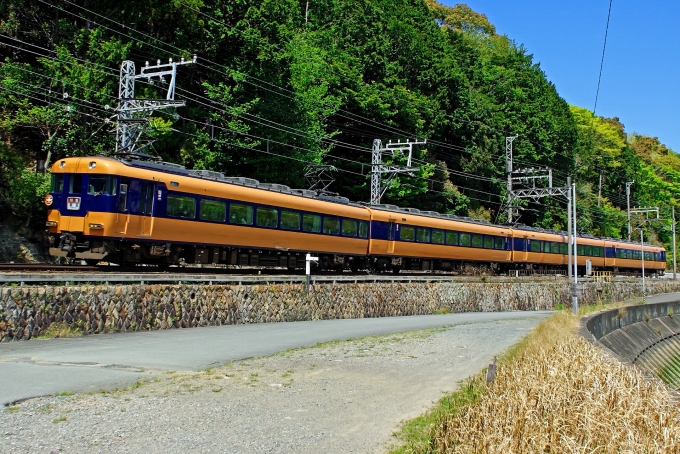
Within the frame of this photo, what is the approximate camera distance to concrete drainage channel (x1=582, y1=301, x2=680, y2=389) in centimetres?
2288

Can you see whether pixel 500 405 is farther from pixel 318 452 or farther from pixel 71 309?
pixel 71 309

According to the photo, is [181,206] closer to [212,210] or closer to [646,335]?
[212,210]

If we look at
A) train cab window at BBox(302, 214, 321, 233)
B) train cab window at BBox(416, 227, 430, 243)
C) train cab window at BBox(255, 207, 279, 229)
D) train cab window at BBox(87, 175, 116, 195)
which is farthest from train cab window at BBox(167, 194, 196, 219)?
train cab window at BBox(416, 227, 430, 243)

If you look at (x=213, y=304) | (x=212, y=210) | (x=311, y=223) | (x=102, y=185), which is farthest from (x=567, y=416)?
(x=311, y=223)

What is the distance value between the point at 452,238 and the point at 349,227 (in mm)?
9371

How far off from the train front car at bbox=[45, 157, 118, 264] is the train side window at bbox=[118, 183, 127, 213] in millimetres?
135

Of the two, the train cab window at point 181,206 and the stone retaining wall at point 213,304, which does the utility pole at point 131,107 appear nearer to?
the train cab window at point 181,206

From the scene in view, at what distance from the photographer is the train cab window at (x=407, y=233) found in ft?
103

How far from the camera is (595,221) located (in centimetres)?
7850

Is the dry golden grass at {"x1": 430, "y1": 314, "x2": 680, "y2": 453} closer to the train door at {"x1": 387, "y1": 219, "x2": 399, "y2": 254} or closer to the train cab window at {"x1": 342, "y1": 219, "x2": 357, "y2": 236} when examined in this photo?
the train cab window at {"x1": 342, "y1": 219, "x2": 357, "y2": 236}

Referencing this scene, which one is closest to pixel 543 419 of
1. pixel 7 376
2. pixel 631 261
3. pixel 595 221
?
pixel 7 376

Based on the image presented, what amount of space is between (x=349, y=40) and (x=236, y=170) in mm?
18846

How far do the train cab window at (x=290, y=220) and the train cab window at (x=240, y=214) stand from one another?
1.70 metres

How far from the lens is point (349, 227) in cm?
2792
